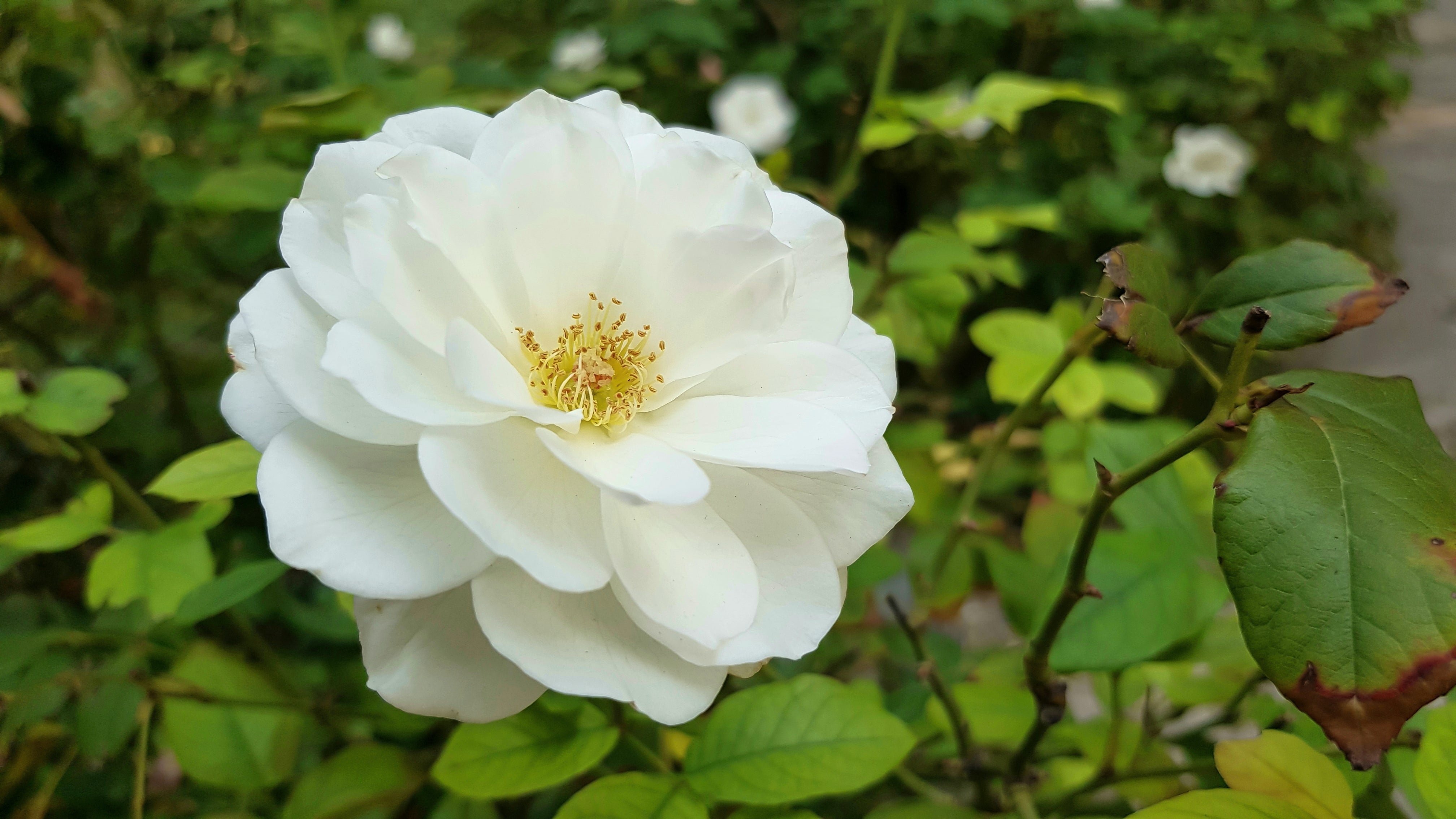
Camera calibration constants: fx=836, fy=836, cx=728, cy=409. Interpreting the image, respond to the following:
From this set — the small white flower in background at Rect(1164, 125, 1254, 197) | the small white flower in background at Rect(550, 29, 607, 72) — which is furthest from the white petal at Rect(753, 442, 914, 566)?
the small white flower in background at Rect(1164, 125, 1254, 197)

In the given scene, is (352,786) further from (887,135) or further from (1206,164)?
(1206,164)

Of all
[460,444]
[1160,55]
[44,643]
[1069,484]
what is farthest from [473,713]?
[1160,55]

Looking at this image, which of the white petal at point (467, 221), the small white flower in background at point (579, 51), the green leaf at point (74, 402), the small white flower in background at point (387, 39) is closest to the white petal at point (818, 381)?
the white petal at point (467, 221)

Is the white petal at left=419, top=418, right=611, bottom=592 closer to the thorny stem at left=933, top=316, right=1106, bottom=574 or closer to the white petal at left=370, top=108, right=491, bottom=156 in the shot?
the white petal at left=370, top=108, right=491, bottom=156

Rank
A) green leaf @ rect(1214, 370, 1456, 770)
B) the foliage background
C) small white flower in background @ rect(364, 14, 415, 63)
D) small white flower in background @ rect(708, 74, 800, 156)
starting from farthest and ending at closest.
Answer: small white flower in background @ rect(364, 14, 415, 63)
small white flower in background @ rect(708, 74, 800, 156)
the foliage background
green leaf @ rect(1214, 370, 1456, 770)

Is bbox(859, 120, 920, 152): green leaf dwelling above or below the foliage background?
above

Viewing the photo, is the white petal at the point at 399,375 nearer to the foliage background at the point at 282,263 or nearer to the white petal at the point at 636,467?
the white petal at the point at 636,467
